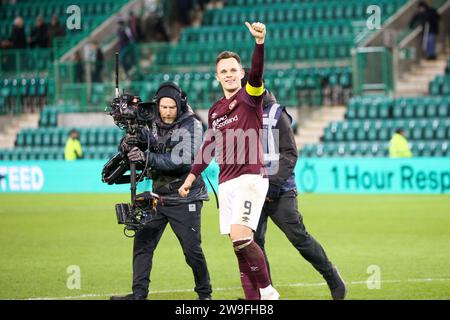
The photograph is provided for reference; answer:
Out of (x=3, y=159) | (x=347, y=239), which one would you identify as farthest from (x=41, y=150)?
(x=347, y=239)

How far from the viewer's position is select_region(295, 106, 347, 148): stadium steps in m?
31.0

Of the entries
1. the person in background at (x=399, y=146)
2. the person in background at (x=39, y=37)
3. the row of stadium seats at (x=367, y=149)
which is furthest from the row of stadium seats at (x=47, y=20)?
the person in background at (x=399, y=146)

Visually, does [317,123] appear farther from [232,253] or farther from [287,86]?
[232,253]

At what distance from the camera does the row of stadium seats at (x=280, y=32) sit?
1303 inches

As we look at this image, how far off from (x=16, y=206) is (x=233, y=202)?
15571mm

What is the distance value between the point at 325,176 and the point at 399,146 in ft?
6.45

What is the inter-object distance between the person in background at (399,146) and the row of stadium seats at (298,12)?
5.98 m

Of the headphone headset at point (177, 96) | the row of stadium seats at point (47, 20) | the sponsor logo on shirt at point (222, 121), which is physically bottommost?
the sponsor logo on shirt at point (222, 121)

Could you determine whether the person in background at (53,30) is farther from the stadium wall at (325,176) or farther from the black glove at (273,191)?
the black glove at (273,191)

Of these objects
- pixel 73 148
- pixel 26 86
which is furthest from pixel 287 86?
pixel 26 86

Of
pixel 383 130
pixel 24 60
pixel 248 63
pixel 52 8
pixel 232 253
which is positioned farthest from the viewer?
pixel 52 8

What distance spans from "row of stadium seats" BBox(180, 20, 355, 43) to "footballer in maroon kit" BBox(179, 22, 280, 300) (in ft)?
75.7

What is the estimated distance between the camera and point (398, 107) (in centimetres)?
2962

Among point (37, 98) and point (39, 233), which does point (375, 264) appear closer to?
point (39, 233)
